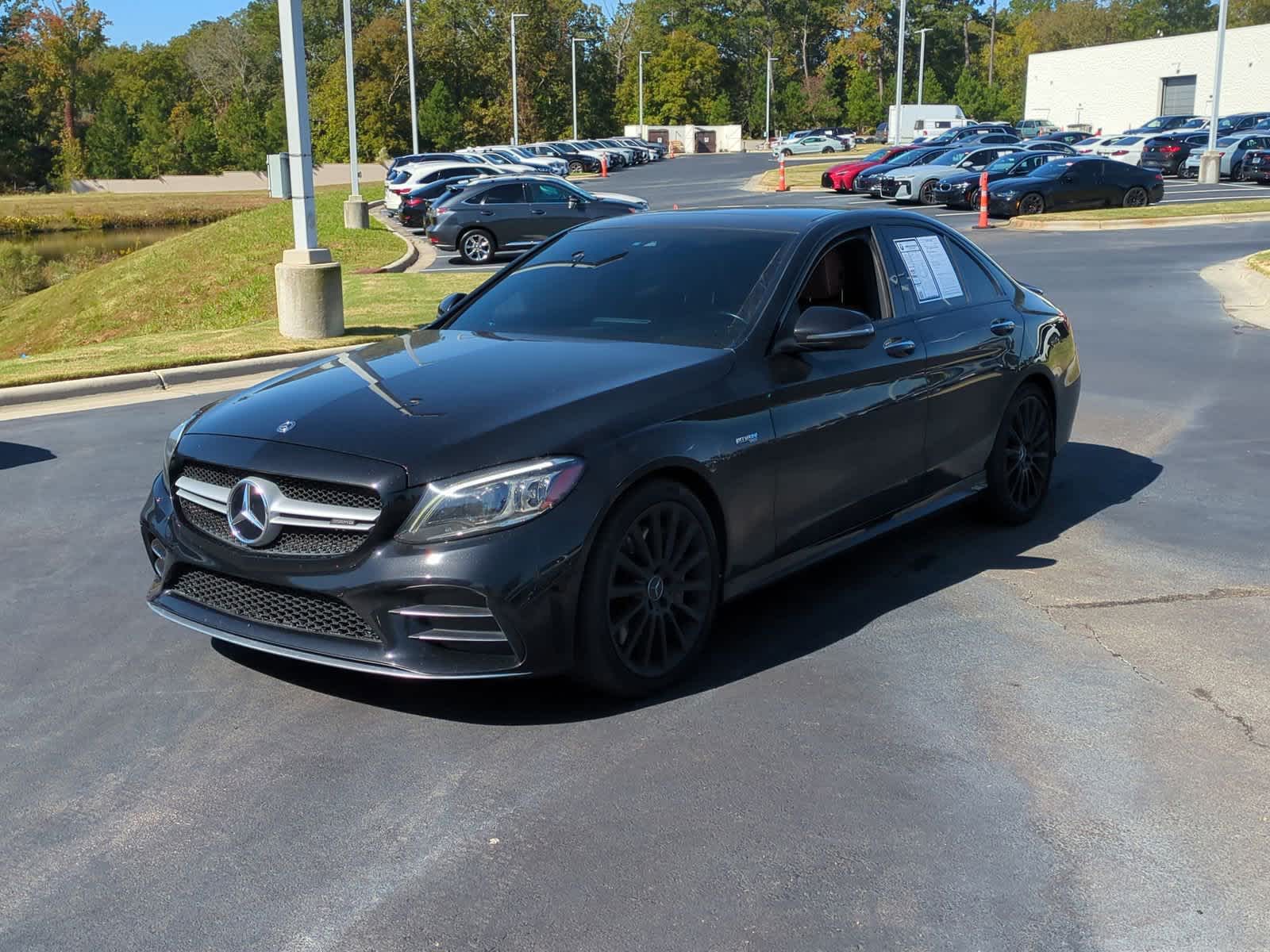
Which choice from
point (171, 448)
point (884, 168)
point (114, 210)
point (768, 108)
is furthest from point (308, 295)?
point (768, 108)

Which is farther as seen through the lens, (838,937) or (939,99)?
(939,99)

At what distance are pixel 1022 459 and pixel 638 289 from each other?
2456 mm

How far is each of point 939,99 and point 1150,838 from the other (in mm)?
124975

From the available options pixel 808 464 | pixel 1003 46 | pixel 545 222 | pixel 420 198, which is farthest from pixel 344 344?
pixel 1003 46

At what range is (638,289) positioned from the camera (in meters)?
5.88

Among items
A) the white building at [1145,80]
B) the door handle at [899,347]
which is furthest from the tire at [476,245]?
the white building at [1145,80]

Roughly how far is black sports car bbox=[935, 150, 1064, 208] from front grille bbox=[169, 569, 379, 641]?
32143mm

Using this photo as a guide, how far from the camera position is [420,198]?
3606 cm

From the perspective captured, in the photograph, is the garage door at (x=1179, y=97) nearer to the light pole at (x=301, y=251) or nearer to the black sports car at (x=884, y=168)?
the black sports car at (x=884, y=168)

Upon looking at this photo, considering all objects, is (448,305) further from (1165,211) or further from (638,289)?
(1165,211)

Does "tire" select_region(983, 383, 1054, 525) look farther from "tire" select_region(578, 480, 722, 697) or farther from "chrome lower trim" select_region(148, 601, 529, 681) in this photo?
"chrome lower trim" select_region(148, 601, 529, 681)

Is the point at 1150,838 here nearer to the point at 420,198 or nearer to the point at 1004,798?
the point at 1004,798

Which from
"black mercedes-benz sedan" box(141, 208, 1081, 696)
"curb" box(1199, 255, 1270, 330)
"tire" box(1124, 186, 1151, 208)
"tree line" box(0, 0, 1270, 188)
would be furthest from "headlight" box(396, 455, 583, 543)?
"tree line" box(0, 0, 1270, 188)

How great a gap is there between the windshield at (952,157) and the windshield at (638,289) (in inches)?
1339
